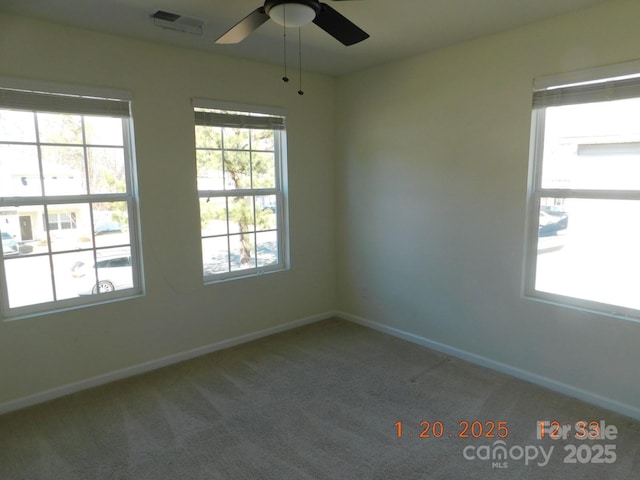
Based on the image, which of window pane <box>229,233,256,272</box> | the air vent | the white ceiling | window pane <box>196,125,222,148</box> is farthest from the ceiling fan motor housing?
window pane <box>229,233,256,272</box>

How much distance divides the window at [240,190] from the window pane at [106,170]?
609 millimetres

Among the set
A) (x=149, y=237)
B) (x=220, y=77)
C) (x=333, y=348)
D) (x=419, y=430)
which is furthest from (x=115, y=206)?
(x=419, y=430)

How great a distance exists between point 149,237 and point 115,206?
34 centimetres

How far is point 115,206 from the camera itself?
122 inches

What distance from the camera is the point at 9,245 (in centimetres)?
269

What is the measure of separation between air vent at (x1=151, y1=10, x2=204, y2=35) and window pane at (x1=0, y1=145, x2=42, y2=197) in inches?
47.2

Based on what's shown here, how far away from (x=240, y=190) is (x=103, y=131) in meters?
1.19

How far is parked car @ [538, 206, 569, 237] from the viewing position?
2844 millimetres

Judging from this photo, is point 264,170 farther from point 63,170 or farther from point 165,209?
point 63,170

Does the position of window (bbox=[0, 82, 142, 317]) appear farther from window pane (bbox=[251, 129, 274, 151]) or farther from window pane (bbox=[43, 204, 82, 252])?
window pane (bbox=[251, 129, 274, 151])

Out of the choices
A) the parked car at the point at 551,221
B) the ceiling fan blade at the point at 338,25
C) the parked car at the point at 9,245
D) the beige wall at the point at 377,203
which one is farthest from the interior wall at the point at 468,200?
the parked car at the point at 9,245

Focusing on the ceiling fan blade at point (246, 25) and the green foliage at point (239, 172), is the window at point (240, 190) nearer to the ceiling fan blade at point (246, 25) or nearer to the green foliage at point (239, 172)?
the green foliage at point (239, 172)

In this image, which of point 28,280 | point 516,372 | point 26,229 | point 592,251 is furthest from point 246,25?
point 516,372

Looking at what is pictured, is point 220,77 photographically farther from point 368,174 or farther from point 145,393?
point 145,393
